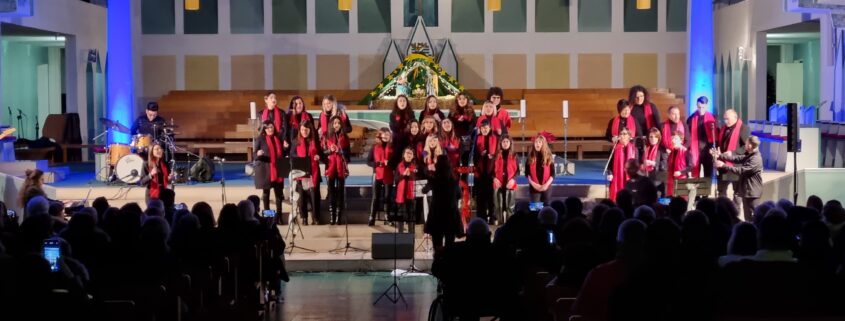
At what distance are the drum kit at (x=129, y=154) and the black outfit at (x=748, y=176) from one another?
7559 millimetres

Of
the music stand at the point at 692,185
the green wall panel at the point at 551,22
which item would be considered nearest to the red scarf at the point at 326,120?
the music stand at the point at 692,185

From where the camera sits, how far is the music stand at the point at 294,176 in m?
15.0

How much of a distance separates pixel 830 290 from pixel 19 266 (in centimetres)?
477

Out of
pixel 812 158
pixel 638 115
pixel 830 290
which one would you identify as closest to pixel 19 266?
pixel 830 290

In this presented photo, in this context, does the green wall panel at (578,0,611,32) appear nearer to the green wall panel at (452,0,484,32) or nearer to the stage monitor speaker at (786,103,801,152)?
the green wall panel at (452,0,484,32)

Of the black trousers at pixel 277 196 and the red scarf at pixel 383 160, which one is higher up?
the red scarf at pixel 383 160

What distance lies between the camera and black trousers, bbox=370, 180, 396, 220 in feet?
53.4

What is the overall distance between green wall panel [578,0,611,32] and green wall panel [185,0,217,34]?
874 centimetres

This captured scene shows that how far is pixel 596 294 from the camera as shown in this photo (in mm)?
7023

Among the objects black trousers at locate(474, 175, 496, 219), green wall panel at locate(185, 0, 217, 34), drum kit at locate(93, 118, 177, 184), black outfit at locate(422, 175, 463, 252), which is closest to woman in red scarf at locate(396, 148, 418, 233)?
black trousers at locate(474, 175, 496, 219)

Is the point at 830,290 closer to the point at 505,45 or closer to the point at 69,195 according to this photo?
the point at 69,195

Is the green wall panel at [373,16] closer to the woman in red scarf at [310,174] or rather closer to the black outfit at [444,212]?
the woman in red scarf at [310,174]

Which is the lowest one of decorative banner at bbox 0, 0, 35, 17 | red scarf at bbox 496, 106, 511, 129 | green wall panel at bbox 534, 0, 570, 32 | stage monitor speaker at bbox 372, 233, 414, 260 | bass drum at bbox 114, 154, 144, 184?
stage monitor speaker at bbox 372, 233, 414, 260

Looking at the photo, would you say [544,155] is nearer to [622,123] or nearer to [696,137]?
[622,123]
